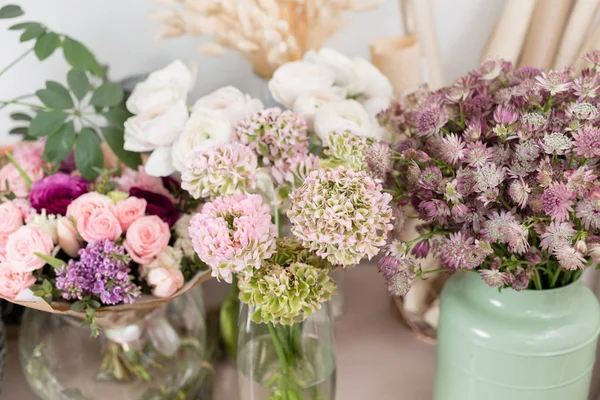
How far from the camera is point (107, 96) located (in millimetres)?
706

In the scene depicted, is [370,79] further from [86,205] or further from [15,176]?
[15,176]

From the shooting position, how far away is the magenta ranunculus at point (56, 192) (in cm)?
67

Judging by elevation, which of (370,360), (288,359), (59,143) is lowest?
(370,360)

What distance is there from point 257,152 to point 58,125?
0.87 ft

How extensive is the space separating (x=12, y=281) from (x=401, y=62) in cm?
51

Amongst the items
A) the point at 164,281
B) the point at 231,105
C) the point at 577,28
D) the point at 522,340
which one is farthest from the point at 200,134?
the point at 577,28

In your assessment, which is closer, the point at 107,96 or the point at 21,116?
the point at 107,96

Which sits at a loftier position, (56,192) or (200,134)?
(200,134)

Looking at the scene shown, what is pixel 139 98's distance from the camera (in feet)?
2.24

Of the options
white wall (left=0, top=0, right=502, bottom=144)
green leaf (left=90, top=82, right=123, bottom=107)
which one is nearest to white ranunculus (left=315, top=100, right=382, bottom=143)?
green leaf (left=90, top=82, right=123, bottom=107)

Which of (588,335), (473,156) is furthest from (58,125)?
(588,335)

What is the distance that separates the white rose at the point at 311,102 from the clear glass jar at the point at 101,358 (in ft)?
0.91

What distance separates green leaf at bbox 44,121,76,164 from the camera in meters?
0.70

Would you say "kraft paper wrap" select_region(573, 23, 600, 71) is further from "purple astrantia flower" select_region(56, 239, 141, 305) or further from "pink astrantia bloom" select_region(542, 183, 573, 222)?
"purple astrantia flower" select_region(56, 239, 141, 305)
